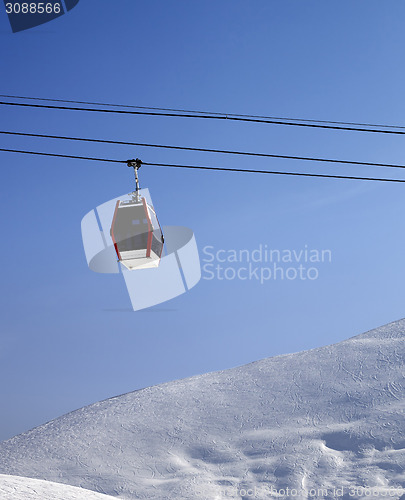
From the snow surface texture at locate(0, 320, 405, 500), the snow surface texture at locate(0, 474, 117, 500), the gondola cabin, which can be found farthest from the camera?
the snow surface texture at locate(0, 320, 405, 500)

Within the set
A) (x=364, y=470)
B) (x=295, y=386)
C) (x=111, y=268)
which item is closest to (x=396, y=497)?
(x=364, y=470)

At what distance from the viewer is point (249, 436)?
4734 centimetres

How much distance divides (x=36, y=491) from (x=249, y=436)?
25.9 m

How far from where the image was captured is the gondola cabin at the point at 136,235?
9766 mm

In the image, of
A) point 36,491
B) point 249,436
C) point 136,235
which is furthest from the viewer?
point 249,436

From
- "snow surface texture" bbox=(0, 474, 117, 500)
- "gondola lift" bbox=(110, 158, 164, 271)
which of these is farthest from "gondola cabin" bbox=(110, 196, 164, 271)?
"snow surface texture" bbox=(0, 474, 117, 500)

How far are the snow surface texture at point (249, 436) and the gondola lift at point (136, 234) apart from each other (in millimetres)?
33403

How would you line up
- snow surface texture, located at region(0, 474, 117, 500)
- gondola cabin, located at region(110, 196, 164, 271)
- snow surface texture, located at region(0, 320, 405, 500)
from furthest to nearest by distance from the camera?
snow surface texture, located at region(0, 320, 405, 500) < snow surface texture, located at region(0, 474, 117, 500) < gondola cabin, located at region(110, 196, 164, 271)

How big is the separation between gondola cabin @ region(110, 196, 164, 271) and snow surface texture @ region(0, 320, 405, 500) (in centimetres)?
3342

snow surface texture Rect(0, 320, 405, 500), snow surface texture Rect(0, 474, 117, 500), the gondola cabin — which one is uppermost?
the gondola cabin

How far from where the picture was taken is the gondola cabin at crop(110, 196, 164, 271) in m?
9.77

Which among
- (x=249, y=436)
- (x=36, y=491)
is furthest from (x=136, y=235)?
(x=249, y=436)

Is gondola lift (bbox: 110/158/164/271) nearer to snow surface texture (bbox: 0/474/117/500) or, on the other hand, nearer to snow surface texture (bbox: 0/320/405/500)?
snow surface texture (bbox: 0/474/117/500)

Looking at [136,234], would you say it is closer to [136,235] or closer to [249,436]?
[136,235]
